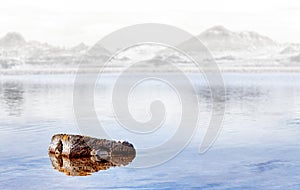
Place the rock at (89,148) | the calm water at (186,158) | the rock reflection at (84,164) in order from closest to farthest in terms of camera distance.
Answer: the calm water at (186,158)
the rock reflection at (84,164)
the rock at (89,148)

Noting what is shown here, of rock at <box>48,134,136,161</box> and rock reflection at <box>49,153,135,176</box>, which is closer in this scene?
rock reflection at <box>49,153,135,176</box>

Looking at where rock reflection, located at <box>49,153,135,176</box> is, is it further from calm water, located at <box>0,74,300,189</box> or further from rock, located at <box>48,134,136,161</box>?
calm water, located at <box>0,74,300,189</box>

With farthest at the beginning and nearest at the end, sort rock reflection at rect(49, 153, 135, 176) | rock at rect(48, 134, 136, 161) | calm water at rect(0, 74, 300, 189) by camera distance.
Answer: rock at rect(48, 134, 136, 161) → rock reflection at rect(49, 153, 135, 176) → calm water at rect(0, 74, 300, 189)

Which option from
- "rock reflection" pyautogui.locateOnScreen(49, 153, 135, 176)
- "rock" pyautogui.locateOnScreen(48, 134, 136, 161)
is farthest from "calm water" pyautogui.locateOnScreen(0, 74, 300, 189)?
"rock" pyautogui.locateOnScreen(48, 134, 136, 161)

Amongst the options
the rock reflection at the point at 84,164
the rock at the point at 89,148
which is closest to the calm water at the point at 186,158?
the rock reflection at the point at 84,164

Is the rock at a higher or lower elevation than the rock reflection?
higher

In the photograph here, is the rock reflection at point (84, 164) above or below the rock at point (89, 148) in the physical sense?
below

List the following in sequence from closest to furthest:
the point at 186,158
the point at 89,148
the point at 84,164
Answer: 1. the point at 84,164
2. the point at 89,148
3. the point at 186,158

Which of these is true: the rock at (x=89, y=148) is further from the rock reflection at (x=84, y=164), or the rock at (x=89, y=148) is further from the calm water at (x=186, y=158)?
the calm water at (x=186, y=158)

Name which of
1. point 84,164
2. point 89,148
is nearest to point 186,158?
point 89,148

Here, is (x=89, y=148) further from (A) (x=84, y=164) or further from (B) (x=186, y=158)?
(B) (x=186, y=158)
